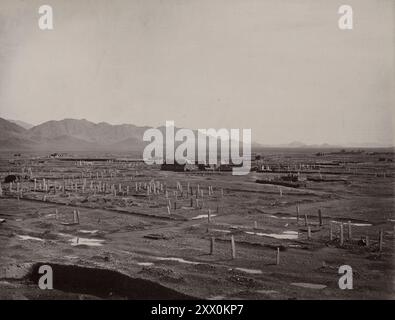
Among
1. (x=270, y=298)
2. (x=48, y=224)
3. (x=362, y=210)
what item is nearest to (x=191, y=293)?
(x=270, y=298)

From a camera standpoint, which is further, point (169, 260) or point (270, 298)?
point (169, 260)

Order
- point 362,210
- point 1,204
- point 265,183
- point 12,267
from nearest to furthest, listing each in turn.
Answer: point 12,267 → point 362,210 → point 1,204 → point 265,183

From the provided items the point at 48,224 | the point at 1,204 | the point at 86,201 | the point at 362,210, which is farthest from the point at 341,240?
the point at 1,204

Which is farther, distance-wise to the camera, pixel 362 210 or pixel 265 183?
pixel 265 183

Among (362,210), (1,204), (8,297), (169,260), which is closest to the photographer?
(8,297)

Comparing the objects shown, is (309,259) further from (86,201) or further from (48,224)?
(86,201)

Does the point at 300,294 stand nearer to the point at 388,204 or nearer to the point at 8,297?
the point at 8,297
